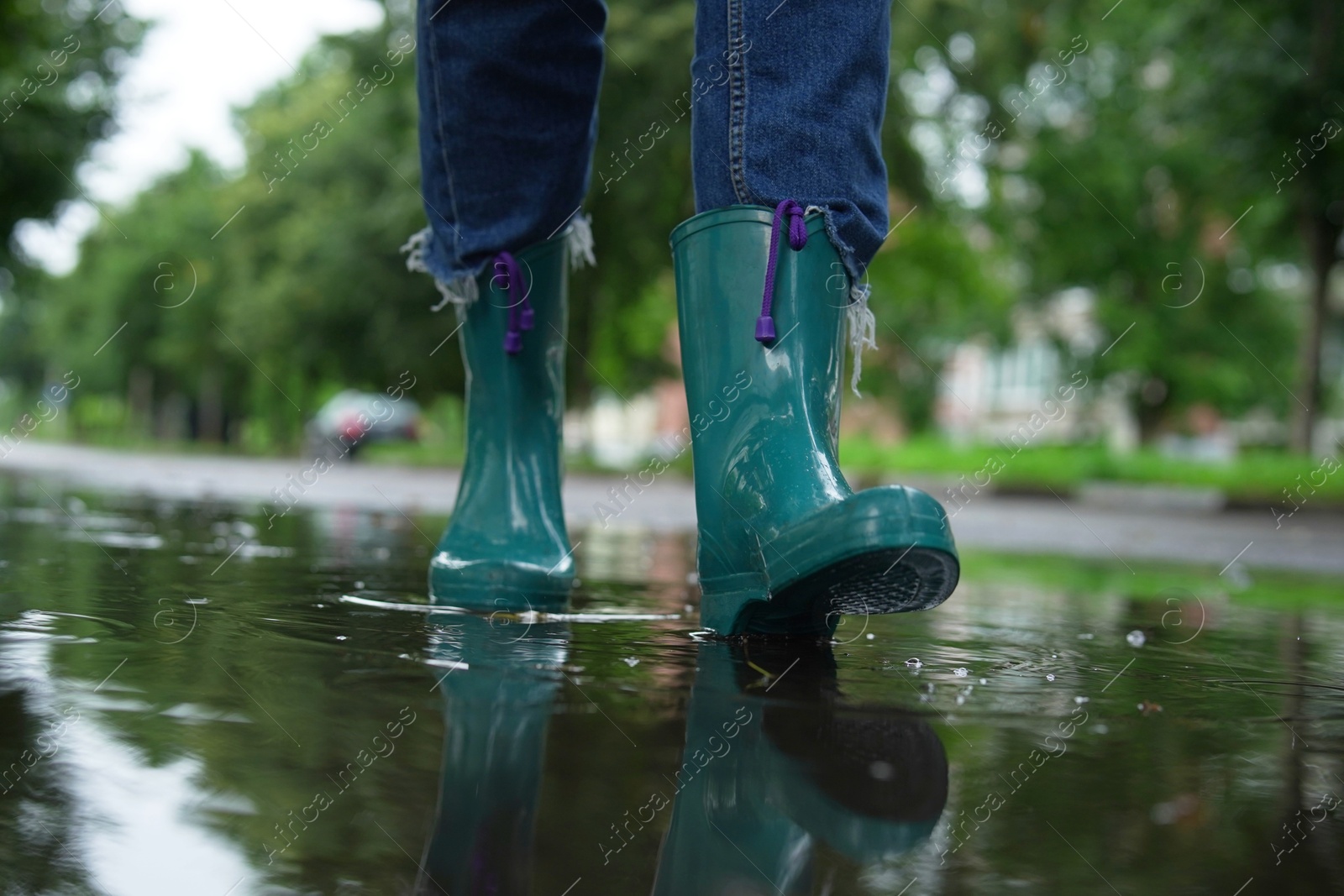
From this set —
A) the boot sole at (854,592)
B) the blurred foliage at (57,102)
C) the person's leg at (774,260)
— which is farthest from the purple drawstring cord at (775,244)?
the blurred foliage at (57,102)

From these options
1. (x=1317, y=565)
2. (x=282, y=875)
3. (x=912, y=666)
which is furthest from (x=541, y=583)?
(x=1317, y=565)

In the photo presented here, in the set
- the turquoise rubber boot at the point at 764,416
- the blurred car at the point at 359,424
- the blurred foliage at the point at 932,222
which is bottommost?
the turquoise rubber boot at the point at 764,416

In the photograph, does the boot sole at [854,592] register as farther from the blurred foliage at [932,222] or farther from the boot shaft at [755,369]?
the blurred foliage at [932,222]

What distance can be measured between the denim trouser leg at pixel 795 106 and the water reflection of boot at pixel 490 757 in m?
0.61

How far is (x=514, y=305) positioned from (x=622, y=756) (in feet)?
4.15

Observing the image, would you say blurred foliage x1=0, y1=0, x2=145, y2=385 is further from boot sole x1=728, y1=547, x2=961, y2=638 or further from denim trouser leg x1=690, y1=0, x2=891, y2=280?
boot sole x1=728, y1=547, x2=961, y2=638

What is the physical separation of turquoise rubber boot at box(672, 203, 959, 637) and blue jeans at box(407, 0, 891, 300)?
0.17ft

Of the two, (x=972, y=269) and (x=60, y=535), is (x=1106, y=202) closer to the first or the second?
(x=972, y=269)

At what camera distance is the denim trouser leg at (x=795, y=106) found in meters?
1.58

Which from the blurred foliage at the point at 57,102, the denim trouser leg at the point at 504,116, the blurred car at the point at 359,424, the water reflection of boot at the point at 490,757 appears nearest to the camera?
the water reflection of boot at the point at 490,757

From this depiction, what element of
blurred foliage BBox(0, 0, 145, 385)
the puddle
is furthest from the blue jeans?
blurred foliage BBox(0, 0, 145, 385)

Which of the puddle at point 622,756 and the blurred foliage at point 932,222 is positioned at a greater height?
the blurred foliage at point 932,222

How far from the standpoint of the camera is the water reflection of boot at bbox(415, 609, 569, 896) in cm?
70

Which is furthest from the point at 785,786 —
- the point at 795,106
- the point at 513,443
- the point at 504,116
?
the point at 504,116
